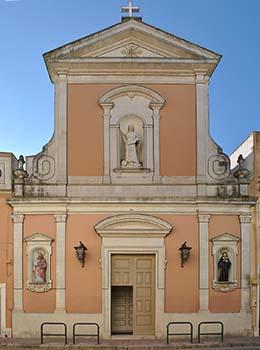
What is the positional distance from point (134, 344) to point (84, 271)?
2.63m

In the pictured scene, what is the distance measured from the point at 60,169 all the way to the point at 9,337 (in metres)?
5.06

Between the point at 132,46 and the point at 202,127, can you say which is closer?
the point at 202,127

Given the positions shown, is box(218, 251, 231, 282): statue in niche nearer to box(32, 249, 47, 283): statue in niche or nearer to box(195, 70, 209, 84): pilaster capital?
box(32, 249, 47, 283): statue in niche

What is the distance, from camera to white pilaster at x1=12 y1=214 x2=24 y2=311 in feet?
63.6

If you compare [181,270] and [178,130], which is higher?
[178,130]

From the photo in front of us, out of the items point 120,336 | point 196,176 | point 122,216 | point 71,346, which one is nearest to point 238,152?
point 196,176

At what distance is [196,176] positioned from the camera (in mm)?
19828

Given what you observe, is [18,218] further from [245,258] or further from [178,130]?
[245,258]

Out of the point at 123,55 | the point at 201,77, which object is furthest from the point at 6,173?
the point at 201,77

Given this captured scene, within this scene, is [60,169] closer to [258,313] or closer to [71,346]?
[71,346]

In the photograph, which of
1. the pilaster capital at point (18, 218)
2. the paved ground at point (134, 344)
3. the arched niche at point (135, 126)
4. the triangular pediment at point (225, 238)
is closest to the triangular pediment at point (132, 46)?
the arched niche at point (135, 126)

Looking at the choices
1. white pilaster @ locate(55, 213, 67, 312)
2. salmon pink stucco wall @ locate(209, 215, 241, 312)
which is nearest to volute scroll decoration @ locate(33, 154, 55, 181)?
white pilaster @ locate(55, 213, 67, 312)

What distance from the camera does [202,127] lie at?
65.6 feet

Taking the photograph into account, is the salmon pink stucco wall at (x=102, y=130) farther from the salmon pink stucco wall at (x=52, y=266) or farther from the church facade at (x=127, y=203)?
the salmon pink stucco wall at (x=52, y=266)
